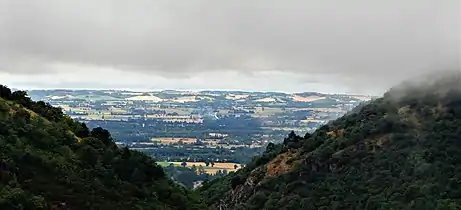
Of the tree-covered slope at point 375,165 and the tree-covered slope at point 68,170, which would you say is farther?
the tree-covered slope at point 375,165

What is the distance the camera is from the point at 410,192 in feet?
272

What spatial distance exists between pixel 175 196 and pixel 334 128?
65.0 m

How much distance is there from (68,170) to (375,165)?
179ft

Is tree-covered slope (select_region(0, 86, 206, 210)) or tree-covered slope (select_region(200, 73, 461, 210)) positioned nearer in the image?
tree-covered slope (select_region(0, 86, 206, 210))

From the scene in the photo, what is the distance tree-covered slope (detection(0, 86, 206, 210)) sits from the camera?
41.8 metres

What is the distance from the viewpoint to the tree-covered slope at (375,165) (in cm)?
8500

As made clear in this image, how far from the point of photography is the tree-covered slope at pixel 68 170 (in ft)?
137

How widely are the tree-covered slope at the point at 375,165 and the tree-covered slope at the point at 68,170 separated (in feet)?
118

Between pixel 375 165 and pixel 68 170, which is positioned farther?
pixel 375 165

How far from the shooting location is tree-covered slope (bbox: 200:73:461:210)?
3346 inches

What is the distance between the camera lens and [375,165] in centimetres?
9194

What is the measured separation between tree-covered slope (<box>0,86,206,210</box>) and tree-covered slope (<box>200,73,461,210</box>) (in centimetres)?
3592

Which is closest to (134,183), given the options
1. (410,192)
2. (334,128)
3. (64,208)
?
(64,208)

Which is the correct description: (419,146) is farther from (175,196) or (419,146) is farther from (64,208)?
(64,208)
